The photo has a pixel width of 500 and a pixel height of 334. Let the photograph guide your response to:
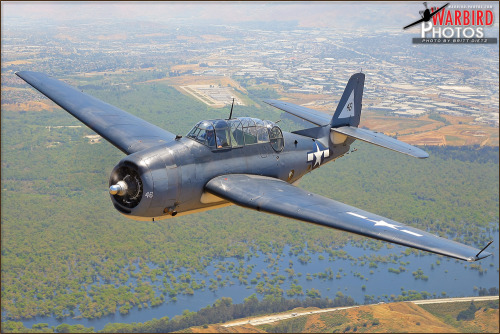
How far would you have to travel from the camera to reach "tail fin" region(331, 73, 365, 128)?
31875mm

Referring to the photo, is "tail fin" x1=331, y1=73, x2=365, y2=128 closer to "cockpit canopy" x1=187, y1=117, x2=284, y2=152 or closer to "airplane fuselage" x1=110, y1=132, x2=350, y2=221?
"airplane fuselage" x1=110, y1=132, x2=350, y2=221

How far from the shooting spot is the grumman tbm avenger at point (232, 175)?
19938mm

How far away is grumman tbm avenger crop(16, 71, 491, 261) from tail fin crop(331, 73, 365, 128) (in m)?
2.87

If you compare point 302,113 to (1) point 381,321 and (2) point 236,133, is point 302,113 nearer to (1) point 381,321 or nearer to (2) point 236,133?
(2) point 236,133

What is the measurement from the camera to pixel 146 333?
99.6 meters

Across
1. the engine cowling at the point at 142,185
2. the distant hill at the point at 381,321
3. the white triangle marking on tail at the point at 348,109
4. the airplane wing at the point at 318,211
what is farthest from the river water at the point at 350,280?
the engine cowling at the point at 142,185

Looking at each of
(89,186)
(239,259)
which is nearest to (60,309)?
(239,259)

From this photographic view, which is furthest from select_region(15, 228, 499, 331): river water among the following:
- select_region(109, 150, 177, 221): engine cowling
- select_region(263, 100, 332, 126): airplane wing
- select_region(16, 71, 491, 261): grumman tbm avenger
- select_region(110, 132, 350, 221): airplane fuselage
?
select_region(109, 150, 177, 221): engine cowling

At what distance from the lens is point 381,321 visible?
282 ft

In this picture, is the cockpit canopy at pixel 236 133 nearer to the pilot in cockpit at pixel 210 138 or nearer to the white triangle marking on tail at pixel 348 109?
the pilot in cockpit at pixel 210 138

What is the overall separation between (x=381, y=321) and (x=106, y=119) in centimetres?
6803

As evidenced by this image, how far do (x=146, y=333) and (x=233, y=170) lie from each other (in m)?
83.2

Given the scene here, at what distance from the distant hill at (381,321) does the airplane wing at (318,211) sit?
61.6m

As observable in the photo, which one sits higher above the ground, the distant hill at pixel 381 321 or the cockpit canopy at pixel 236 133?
the cockpit canopy at pixel 236 133
